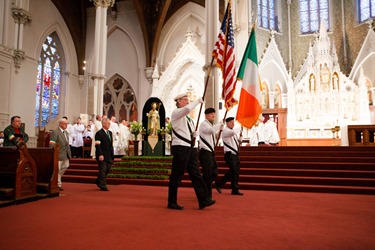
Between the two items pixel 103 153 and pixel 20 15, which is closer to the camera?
pixel 103 153

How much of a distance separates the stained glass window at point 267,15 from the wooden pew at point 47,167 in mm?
16838

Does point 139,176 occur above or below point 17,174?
below

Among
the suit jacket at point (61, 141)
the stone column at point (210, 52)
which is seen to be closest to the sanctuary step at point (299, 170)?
the suit jacket at point (61, 141)

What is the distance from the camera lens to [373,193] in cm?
651

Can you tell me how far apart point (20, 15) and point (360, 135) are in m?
16.2

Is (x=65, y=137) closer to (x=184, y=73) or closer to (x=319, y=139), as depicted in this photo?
(x=184, y=73)

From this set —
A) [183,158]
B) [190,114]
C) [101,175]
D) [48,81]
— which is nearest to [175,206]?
[183,158]

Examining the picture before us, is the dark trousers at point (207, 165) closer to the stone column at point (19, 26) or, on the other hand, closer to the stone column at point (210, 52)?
the stone column at point (210, 52)

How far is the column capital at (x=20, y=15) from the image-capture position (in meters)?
15.0

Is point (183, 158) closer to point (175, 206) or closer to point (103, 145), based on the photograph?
point (175, 206)

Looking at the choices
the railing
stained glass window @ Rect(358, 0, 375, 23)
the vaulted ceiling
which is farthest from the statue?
stained glass window @ Rect(358, 0, 375, 23)

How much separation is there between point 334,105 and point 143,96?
1114cm

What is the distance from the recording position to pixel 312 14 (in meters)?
20.7

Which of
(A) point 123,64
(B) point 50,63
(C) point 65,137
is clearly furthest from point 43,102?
(C) point 65,137
